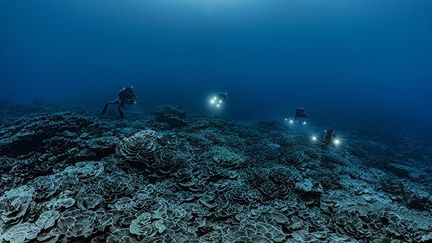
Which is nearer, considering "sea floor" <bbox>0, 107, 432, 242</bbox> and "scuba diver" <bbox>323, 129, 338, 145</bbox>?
"sea floor" <bbox>0, 107, 432, 242</bbox>

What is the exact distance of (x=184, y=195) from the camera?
6.86 m

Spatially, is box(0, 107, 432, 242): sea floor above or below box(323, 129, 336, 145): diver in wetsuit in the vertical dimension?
above

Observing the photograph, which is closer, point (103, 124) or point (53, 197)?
point (53, 197)

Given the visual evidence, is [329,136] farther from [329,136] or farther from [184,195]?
[184,195]

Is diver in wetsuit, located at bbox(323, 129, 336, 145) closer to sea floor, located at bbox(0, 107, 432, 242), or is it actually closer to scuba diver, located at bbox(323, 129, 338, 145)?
scuba diver, located at bbox(323, 129, 338, 145)

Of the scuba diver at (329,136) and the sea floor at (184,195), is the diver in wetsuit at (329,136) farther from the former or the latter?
the sea floor at (184,195)

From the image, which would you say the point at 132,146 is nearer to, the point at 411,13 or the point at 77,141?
the point at 77,141

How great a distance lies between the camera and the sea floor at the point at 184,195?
5.40 m

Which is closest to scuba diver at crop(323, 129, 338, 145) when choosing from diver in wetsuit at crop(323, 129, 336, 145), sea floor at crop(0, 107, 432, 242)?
diver in wetsuit at crop(323, 129, 336, 145)

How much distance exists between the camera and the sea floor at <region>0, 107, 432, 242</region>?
5.40 meters

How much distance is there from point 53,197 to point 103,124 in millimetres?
7123

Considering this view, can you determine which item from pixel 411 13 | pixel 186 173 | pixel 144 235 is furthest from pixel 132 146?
pixel 411 13

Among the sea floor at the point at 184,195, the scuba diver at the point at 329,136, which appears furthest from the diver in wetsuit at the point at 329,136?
the sea floor at the point at 184,195

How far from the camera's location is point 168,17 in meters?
199
